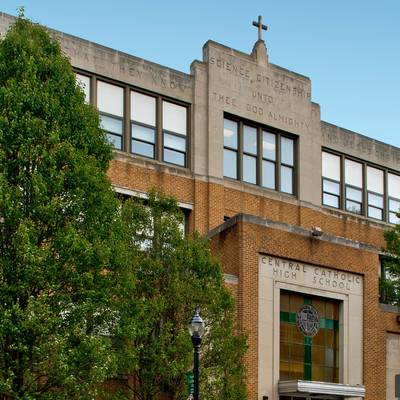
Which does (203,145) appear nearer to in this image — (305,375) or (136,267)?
(305,375)

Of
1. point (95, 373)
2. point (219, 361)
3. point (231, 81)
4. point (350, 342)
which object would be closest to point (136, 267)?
point (219, 361)

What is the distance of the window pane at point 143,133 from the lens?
107 ft

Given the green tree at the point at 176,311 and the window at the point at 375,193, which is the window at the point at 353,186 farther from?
the green tree at the point at 176,311

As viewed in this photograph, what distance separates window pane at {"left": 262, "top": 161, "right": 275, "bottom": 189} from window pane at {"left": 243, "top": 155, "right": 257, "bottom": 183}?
0.46 meters

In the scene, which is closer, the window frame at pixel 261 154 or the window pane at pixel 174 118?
the window pane at pixel 174 118

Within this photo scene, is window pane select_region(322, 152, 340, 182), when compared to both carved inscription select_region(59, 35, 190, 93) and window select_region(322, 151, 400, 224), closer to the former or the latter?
window select_region(322, 151, 400, 224)

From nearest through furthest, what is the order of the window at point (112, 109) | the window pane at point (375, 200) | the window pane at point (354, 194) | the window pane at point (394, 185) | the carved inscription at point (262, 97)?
the window at point (112, 109)
the carved inscription at point (262, 97)
the window pane at point (354, 194)
the window pane at point (375, 200)
the window pane at point (394, 185)

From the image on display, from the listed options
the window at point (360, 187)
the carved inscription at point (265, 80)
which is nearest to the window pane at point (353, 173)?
the window at point (360, 187)

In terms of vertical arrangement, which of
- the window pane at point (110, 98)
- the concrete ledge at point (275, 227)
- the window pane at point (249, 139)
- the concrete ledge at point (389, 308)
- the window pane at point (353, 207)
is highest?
the window pane at point (110, 98)

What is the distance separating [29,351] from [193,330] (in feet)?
11.3

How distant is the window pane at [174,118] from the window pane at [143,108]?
487 mm

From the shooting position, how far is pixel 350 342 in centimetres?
3062

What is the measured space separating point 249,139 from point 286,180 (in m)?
2.30


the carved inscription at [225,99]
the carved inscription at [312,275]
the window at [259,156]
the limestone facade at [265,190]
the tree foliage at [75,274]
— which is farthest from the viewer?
the window at [259,156]
